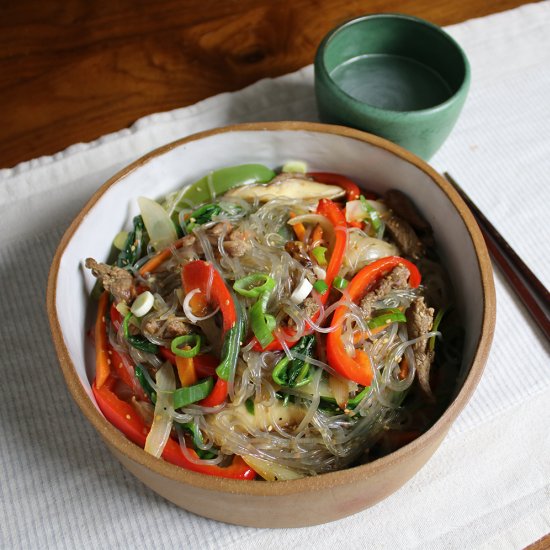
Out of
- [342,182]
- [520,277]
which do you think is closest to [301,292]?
[342,182]

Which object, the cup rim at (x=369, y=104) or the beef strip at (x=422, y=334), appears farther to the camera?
the cup rim at (x=369, y=104)

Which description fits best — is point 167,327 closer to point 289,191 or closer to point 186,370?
point 186,370

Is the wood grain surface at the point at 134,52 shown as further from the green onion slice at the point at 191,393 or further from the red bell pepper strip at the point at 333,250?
the green onion slice at the point at 191,393

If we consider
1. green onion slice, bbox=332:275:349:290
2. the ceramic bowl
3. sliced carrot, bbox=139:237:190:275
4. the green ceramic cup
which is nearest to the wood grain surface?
the green ceramic cup

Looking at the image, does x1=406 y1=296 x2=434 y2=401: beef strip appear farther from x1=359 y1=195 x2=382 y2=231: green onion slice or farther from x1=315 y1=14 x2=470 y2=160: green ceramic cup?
x1=315 y1=14 x2=470 y2=160: green ceramic cup

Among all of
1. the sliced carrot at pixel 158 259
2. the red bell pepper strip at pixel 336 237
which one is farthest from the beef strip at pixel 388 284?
the sliced carrot at pixel 158 259

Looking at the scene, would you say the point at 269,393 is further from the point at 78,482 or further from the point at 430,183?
the point at 430,183

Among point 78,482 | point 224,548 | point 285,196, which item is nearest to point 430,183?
point 285,196
